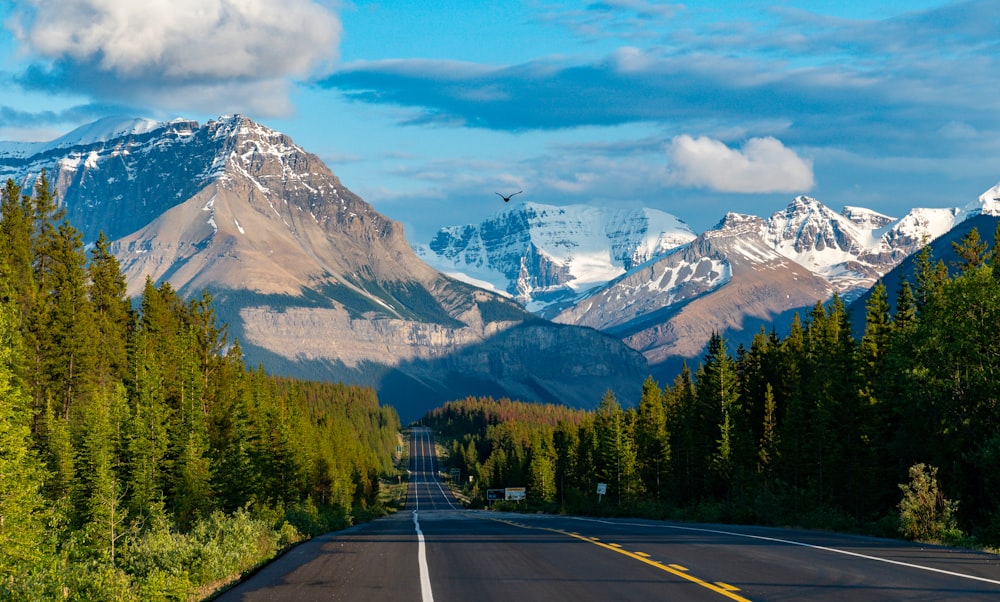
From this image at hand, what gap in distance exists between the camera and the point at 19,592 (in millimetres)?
14930

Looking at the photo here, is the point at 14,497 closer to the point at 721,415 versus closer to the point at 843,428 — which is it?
the point at 843,428

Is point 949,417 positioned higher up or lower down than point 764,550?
higher up

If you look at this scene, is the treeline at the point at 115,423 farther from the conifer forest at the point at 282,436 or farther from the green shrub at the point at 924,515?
the green shrub at the point at 924,515

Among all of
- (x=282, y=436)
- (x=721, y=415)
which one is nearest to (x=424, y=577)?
(x=282, y=436)

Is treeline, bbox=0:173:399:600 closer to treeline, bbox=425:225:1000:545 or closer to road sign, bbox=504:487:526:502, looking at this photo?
treeline, bbox=425:225:1000:545

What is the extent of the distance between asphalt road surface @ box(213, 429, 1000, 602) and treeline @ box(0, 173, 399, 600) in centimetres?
775

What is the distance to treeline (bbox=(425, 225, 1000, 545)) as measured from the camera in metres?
40.7

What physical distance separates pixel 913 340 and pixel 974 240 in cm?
1557

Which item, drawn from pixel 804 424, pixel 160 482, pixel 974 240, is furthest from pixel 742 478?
pixel 160 482

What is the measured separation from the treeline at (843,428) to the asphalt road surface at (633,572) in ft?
27.2

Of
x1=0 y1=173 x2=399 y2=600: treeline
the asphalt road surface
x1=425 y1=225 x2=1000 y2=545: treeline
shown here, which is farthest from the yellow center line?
x1=425 y1=225 x2=1000 y2=545: treeline

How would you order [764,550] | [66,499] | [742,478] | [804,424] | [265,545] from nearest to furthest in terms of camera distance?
[764,550]
[265,545]
[66,499]
[804,424]
[742,478]

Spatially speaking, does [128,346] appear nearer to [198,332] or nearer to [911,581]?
[198,332]

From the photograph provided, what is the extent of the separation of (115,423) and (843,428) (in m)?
48.3
